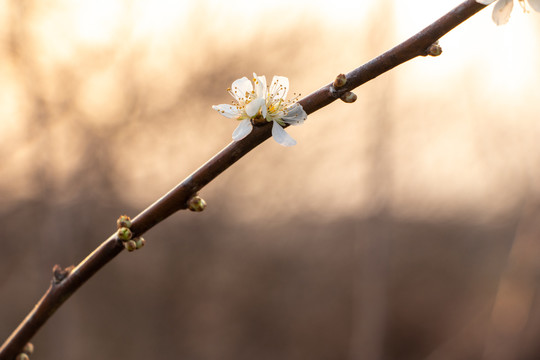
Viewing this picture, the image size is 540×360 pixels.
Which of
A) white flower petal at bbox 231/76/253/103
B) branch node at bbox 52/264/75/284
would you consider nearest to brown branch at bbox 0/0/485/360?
branch node at bbox 52/264/75/284

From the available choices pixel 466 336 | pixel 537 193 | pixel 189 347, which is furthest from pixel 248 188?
pixel 466 336

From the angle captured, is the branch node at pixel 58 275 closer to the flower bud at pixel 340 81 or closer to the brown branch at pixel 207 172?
the brown branch at pixel 207 172

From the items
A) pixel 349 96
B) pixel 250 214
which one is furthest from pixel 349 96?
pixel 250 214

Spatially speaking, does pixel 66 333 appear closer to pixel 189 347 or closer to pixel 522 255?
pixel 189 347

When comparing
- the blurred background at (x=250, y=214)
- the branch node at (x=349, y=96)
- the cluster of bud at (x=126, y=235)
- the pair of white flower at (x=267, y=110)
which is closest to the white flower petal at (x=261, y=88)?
the pair of white flower at (x=267, y=110)

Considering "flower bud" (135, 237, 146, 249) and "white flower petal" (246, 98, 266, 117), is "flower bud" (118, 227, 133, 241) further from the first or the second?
"white flower petal" (246, 98, 266, 117)
